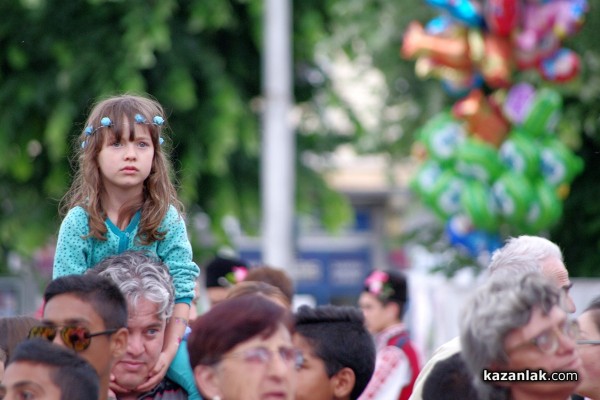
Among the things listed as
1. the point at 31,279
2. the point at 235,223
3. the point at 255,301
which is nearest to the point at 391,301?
the point at 255,301

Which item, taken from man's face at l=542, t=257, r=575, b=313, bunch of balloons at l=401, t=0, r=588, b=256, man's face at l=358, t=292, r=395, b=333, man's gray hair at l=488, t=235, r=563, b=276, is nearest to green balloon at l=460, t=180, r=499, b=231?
bunch of balloons at l=401, t=0, r=588, b=256

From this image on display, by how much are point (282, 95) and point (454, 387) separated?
27.7 ft

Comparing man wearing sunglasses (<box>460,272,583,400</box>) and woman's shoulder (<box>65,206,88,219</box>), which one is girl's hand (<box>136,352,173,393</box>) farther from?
man wearing sunglasses (<box>460,272,583,400</box>)

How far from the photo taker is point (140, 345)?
4.47 meters

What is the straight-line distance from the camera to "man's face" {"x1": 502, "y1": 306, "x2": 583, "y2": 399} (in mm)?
3760

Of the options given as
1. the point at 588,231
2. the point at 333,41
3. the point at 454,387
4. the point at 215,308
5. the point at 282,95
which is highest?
the point at 333,41

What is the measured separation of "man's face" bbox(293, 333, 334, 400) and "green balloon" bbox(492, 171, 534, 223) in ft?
23.4

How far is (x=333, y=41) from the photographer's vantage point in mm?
14414

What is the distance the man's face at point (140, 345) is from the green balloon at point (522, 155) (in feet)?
25.7

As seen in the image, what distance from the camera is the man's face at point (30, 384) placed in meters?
3.77

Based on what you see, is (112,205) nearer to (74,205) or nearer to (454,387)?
(74,205)

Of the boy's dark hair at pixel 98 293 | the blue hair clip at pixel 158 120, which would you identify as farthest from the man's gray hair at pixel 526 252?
the boy's dark hair at pixel 98 293

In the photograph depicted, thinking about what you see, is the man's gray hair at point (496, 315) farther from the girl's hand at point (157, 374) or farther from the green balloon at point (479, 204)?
the green balloon at point (479, 204)

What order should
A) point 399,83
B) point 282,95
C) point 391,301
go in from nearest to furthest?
point 391,301
point 282,95
point 399,83
